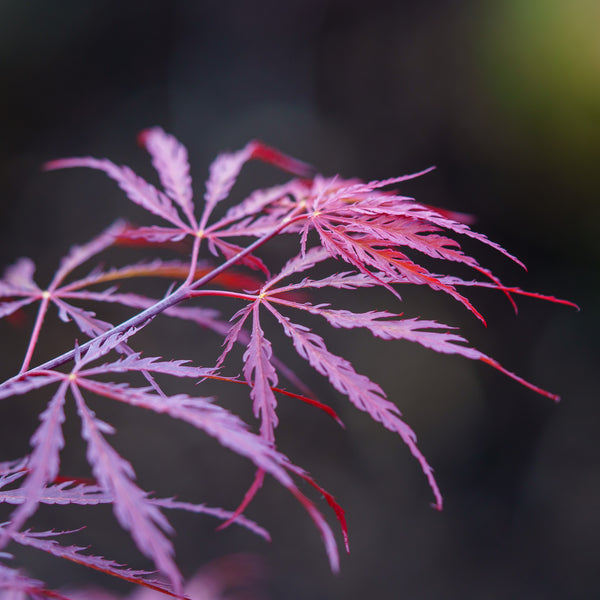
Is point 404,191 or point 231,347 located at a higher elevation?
point 231,347

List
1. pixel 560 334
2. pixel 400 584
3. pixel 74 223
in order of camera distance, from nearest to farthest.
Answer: pixel 400 584 < pixel 560 334 < pixel 74 223

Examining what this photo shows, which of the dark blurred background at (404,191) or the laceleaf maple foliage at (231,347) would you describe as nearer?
the laceleaf maple foliage at (231,347)

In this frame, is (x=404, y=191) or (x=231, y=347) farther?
(x=404, y=191)

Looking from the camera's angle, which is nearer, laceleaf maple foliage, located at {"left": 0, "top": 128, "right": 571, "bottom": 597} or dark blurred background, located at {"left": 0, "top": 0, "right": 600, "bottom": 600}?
laceleaf maple foliage, located at {"left": 0, "top": 128, "right": 571, "bottom": 597}

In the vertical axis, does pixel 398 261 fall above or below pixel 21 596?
above

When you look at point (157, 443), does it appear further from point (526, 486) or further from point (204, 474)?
point (526, 486)

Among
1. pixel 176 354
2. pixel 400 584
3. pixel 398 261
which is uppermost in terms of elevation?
pixel 398 261

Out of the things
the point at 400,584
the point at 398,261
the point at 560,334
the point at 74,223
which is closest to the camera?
the point at 398,261

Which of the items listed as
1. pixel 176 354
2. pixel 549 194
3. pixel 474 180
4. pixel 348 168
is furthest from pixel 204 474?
pixel 549 194
